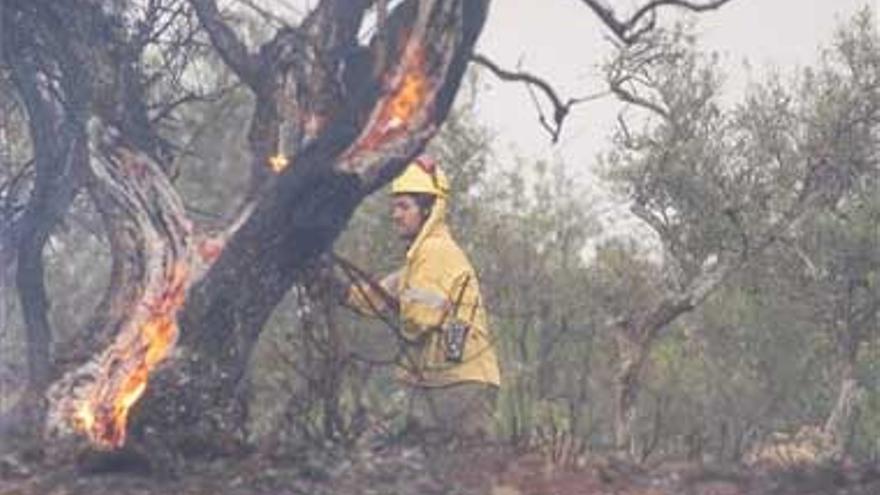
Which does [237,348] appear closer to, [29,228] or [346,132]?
[346,132]

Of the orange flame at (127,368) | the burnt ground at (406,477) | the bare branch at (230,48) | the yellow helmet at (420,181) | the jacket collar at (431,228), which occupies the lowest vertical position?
the burnt ground at (406,477)

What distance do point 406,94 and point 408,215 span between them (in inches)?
69.7

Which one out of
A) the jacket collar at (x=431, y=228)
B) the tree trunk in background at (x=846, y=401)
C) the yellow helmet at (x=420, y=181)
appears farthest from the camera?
the tree trunk in background at (x=846, y=401)

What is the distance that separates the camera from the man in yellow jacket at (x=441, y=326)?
10.9m

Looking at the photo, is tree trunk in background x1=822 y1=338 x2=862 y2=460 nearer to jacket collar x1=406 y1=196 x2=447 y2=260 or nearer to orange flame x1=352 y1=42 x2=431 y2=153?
jacket collar x1=406 y1=196 x2=447 y2=260

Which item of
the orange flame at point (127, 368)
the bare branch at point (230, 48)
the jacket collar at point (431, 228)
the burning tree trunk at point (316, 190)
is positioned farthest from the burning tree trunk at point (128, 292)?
the jacket collar at point (431, 228)

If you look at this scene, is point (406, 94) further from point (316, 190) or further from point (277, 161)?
point (277, 161)

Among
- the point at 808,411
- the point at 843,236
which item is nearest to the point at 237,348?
the point at 843,236

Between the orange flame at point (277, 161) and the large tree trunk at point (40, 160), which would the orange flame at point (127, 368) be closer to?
the large tree trunk at point (40, 160)

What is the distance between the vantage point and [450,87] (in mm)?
9875

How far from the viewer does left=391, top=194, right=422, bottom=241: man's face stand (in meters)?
11.5

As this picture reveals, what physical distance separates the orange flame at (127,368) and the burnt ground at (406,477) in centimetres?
67

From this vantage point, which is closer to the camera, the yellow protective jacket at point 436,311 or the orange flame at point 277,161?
the orange flame at point 277,161

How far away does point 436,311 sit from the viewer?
11008mm
